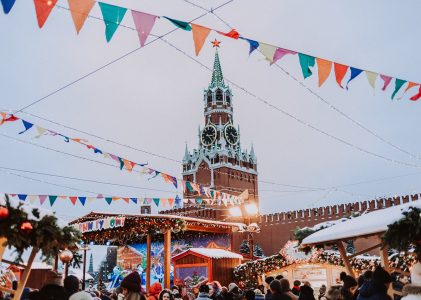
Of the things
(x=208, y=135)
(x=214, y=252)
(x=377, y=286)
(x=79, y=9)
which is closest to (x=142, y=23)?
(x=79, y=9)

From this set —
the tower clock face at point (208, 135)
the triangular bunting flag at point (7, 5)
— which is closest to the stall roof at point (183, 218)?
the triangular bunting flag at point (7, 5)

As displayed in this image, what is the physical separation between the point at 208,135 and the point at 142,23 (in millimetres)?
51786

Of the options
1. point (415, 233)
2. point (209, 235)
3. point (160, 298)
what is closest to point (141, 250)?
point (209, 235)

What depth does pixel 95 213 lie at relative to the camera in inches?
531

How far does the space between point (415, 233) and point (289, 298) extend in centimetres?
157

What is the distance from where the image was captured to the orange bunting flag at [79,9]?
4379 mm

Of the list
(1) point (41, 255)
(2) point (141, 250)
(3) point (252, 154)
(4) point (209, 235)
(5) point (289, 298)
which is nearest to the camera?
(1) point (41, 255)

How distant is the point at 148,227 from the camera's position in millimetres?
12852

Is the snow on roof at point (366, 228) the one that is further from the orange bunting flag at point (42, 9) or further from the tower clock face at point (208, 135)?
the tower clock face at point (208, 135)

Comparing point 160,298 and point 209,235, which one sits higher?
point 209,235

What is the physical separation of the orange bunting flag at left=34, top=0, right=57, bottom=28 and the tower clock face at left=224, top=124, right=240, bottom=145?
5162cm

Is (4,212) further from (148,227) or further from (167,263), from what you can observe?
(148,227)

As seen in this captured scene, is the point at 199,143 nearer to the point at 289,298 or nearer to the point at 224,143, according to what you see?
the point at 224,143

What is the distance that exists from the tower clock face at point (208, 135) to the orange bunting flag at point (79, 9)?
51145 mm
